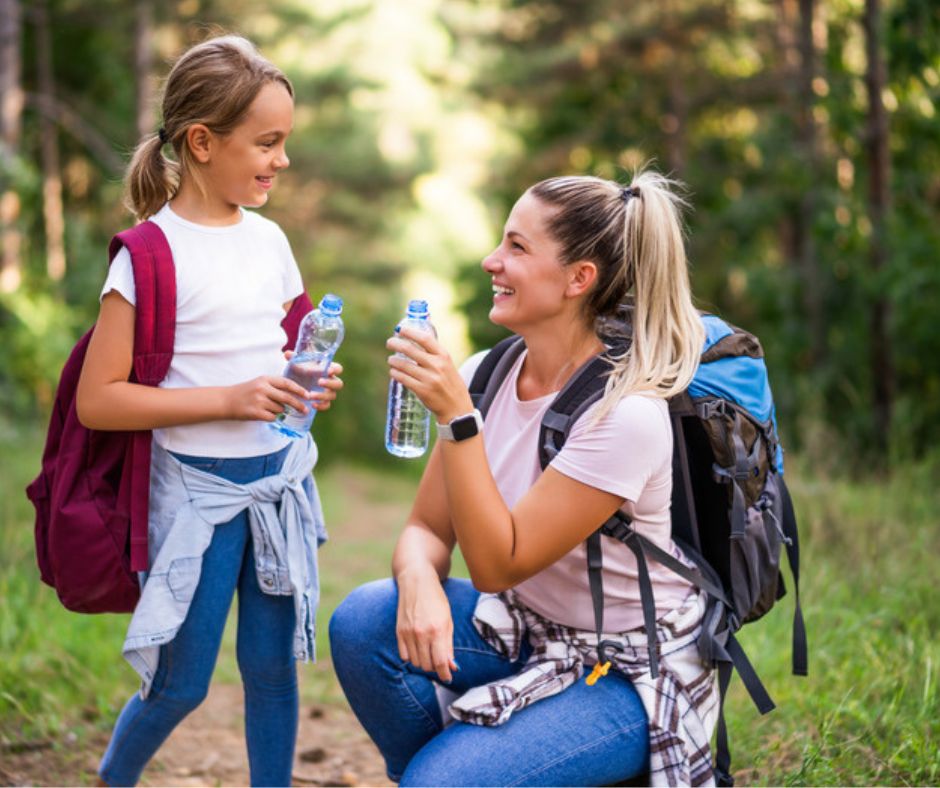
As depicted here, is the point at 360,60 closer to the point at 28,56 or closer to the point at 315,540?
the point at 28,56

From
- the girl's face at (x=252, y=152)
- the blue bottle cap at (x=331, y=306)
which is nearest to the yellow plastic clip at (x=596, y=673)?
the blue bottle cap at (x=331, y=306)

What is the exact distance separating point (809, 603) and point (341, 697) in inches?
77.2

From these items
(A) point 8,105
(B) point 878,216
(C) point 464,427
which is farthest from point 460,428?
(A) point 8,105

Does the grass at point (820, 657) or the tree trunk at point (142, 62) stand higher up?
the tree trunk at point (142, 62)

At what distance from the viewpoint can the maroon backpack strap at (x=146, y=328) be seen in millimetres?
2613

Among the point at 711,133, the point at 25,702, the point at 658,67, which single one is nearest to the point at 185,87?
the point at 25,702

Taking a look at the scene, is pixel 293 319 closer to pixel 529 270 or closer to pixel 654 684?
pixel 529 270

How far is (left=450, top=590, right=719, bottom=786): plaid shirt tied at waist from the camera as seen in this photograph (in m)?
2.49

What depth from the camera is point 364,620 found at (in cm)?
273

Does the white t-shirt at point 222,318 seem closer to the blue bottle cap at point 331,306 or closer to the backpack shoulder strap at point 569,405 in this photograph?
the blue bottle cap at point 331,306

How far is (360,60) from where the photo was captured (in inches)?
803

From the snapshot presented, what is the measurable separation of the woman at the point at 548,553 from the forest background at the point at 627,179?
759mm

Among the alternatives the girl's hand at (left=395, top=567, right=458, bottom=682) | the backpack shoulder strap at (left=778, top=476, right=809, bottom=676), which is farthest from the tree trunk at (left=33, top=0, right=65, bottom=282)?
the backpack shoulder strap at (left=778, top=476, right=809, bottom=676)

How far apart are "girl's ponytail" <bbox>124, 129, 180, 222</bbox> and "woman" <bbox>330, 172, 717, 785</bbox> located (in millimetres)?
867
